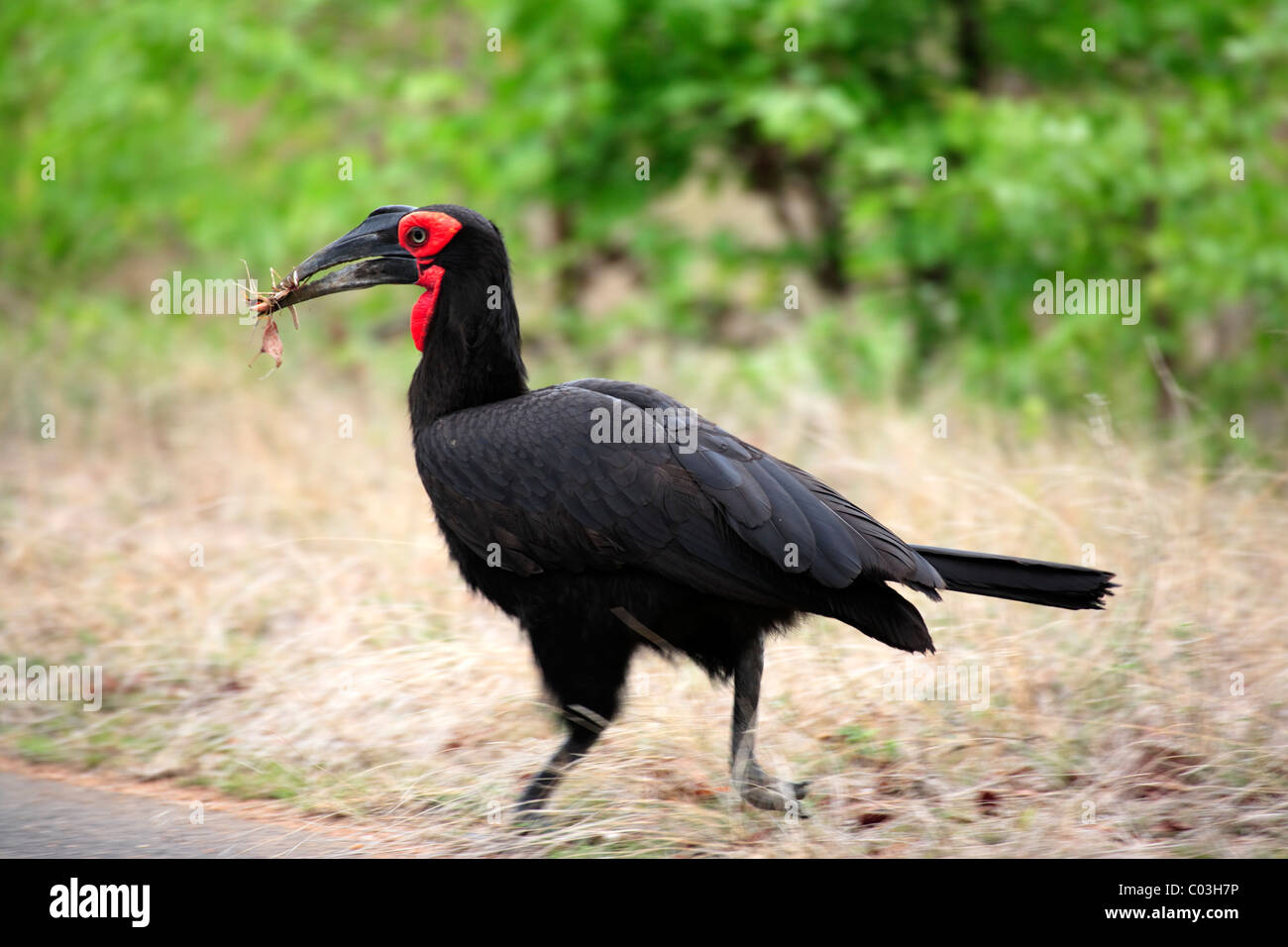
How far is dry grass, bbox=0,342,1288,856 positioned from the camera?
377 cm

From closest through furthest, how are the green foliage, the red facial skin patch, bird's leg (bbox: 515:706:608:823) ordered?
bird's leg (bbox: 515:706:608:823)
the red facial skin patch
the green foliage

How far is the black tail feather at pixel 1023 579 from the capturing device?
12.1ft

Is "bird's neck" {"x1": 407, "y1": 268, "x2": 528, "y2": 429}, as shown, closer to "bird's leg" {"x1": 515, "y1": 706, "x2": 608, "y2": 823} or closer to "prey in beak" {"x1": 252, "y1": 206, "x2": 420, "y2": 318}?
"prey in beak" {"x1": 252, "y1": 206, "x2": 420, "y2": 318}

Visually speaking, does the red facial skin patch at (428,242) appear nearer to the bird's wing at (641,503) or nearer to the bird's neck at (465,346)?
the bird's neck at (465,346)

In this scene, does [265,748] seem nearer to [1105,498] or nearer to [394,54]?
[1105,498]

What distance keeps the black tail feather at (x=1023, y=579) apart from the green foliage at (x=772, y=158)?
3.72 meters

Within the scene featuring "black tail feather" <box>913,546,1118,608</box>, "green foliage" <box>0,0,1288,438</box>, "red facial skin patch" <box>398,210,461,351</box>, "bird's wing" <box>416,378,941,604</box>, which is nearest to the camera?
"bird's wing" <box>416,378,941,604</box>

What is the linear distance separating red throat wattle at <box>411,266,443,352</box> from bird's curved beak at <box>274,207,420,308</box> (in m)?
0.04

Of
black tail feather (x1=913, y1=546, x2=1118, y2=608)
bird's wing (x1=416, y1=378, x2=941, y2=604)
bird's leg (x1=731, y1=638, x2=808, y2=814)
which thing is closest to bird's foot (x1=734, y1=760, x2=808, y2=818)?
bird's leg (x1=731, y1=638, x2=808, y2=814)

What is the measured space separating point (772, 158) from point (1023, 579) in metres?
6.03

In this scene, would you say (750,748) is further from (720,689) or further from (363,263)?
(363,263)

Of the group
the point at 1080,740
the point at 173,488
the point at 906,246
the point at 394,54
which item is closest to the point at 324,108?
the point at 394,54

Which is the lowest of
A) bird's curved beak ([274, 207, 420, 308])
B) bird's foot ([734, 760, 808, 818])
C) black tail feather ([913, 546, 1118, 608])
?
bird's foot ([734, 760, 808, 818])

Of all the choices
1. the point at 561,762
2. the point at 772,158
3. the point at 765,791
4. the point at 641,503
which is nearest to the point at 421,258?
the point at 641,503
